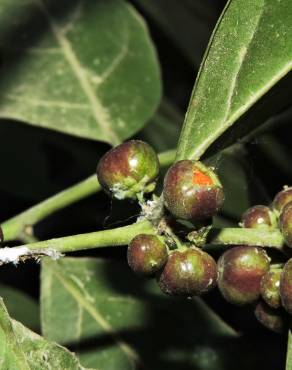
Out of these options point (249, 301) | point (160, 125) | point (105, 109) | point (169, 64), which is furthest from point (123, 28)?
point (249, 301)

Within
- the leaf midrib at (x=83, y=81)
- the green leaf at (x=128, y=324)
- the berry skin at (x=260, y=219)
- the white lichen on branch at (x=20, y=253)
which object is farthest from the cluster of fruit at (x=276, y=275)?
the leaf midrib at (x=83, y=81)

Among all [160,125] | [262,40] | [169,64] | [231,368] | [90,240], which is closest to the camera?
[90,240]

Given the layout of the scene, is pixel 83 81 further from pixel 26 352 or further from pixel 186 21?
pixel 26 352

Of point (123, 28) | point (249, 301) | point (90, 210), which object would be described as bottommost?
point (90, 210)

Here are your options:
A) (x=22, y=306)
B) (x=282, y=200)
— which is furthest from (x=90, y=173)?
(x=282, y=200)

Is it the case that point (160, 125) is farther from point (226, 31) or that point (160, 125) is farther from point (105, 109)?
point (226, 31)
